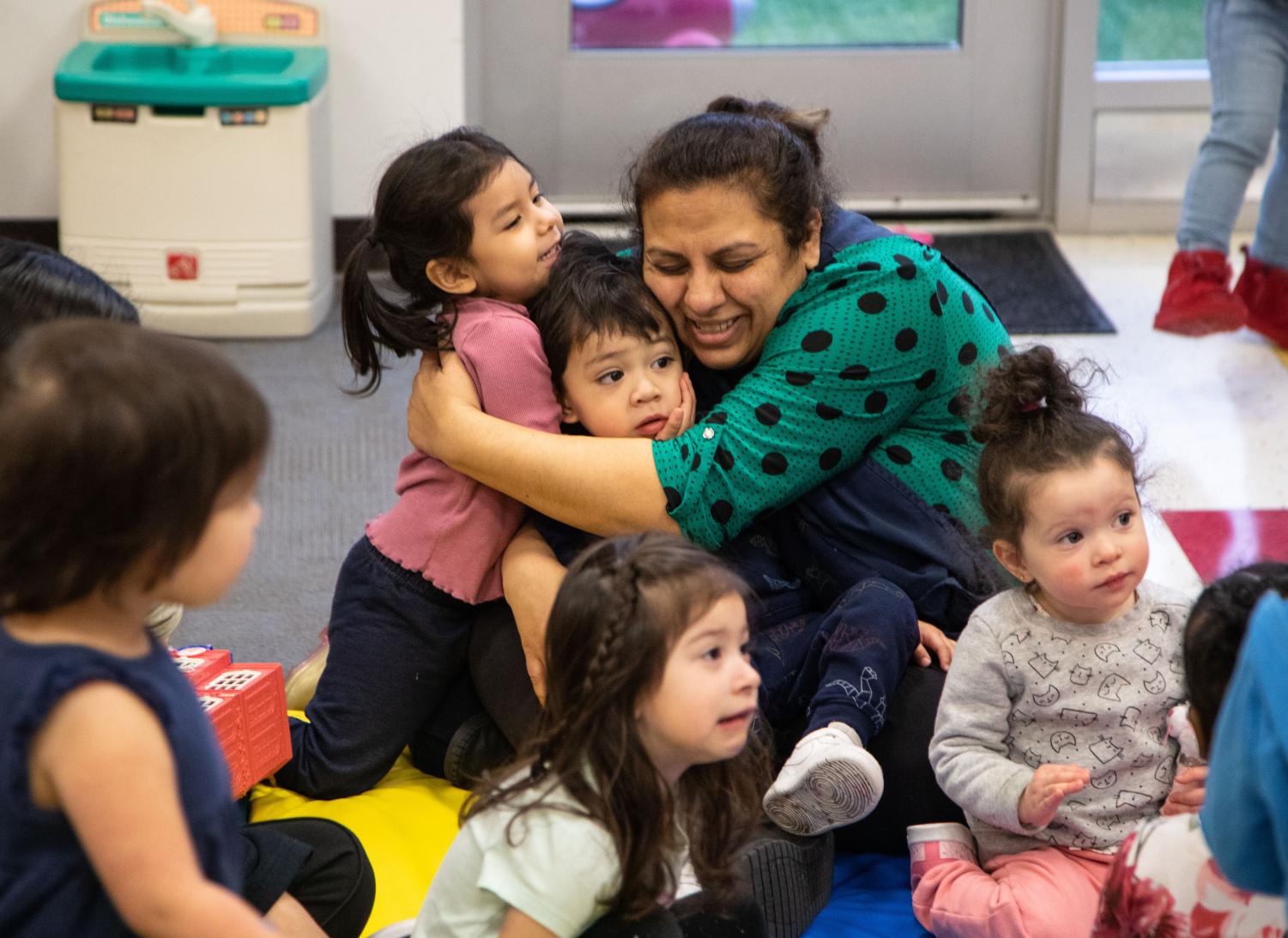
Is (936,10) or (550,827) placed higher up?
(936,10)

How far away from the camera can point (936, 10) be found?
158 inches

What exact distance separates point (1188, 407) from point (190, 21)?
2237 mm

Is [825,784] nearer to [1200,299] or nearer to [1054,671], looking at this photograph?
[1054,671]

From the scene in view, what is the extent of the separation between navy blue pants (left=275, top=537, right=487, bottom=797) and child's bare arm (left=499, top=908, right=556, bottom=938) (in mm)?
605

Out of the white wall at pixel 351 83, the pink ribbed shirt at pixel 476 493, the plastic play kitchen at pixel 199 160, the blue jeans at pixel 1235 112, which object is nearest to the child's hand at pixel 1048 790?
the pink ribbed shirt at pixel 476 493

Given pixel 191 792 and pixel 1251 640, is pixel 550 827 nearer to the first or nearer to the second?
pixel 191 792

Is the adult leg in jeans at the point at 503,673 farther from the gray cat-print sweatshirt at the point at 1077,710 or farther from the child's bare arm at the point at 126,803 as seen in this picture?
the child's bare arm at the point at 126,803

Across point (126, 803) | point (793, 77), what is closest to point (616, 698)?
point (126, 803)

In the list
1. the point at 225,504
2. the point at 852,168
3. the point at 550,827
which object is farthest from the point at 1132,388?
the point at 225,504

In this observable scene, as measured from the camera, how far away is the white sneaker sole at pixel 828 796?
1507mm

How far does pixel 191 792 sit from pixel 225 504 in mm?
191

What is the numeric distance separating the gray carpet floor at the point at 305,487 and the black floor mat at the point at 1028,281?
4.02ft

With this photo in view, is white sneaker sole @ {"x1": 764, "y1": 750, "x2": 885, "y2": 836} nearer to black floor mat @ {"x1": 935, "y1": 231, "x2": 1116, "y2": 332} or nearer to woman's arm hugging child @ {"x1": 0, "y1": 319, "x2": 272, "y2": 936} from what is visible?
woman's arm hugging child @ {"x1": 0, "y1": 319, "x2": 272, "y2": 936}

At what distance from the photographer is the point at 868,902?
1.66 m
